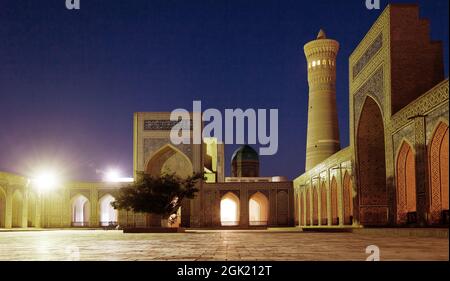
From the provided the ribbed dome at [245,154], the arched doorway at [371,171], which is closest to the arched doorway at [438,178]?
the arched doorway at [371,171]

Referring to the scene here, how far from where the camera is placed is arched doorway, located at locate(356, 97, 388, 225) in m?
15.8

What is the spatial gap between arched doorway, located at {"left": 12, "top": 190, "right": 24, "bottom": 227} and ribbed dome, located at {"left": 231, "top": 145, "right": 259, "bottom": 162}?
1560 centimetres

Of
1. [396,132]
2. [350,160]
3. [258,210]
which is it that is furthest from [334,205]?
[258,210]

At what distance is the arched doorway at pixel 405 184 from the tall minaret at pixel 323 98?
1503cm

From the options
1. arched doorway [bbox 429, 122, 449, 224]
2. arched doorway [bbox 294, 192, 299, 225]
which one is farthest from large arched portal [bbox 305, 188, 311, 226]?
arched doorway [bbox 429, 122, 449, 224]

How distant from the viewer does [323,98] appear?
28.3 m

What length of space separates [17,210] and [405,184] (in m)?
19.9

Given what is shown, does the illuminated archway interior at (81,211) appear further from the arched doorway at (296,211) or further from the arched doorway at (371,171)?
the arched doorway at (371,171)

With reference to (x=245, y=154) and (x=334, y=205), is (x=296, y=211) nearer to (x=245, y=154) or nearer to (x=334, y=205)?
(x=334, y=205)

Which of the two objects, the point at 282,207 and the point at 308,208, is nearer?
the point at 308,208

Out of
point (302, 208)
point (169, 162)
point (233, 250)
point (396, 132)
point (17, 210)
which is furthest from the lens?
point (169, 162)

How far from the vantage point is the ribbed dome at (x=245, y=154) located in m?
38.3
